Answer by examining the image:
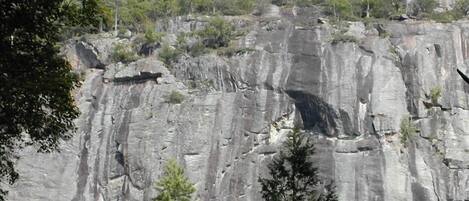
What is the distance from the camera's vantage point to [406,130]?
40719mm

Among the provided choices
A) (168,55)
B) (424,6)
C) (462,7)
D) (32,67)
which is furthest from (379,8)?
(32,67)

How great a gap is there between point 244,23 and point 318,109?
11.7 meters

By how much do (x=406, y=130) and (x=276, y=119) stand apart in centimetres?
867

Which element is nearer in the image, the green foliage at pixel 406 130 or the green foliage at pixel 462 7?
the green foliage at pixel 406 130

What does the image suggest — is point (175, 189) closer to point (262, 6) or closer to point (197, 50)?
point (197, 50)

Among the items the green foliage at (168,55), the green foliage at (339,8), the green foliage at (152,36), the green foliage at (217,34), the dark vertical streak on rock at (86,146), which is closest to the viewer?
the dark vertical streak on rock at (86,146)

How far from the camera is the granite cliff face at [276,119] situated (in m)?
40.0

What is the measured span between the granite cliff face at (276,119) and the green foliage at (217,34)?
205 cm

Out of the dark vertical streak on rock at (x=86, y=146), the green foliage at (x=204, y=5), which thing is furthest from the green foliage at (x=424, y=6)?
the dark vertical streak on rock at (x=86, y=146)

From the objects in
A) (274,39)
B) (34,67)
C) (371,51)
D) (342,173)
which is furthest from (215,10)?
(34,67)

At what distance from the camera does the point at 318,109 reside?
42.6 m

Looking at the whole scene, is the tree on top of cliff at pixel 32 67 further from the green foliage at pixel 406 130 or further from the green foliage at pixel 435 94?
the green foliage at pixel 435 94

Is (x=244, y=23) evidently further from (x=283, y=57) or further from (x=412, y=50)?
(x=412, y=50)

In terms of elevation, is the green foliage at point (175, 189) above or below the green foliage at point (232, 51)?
below
